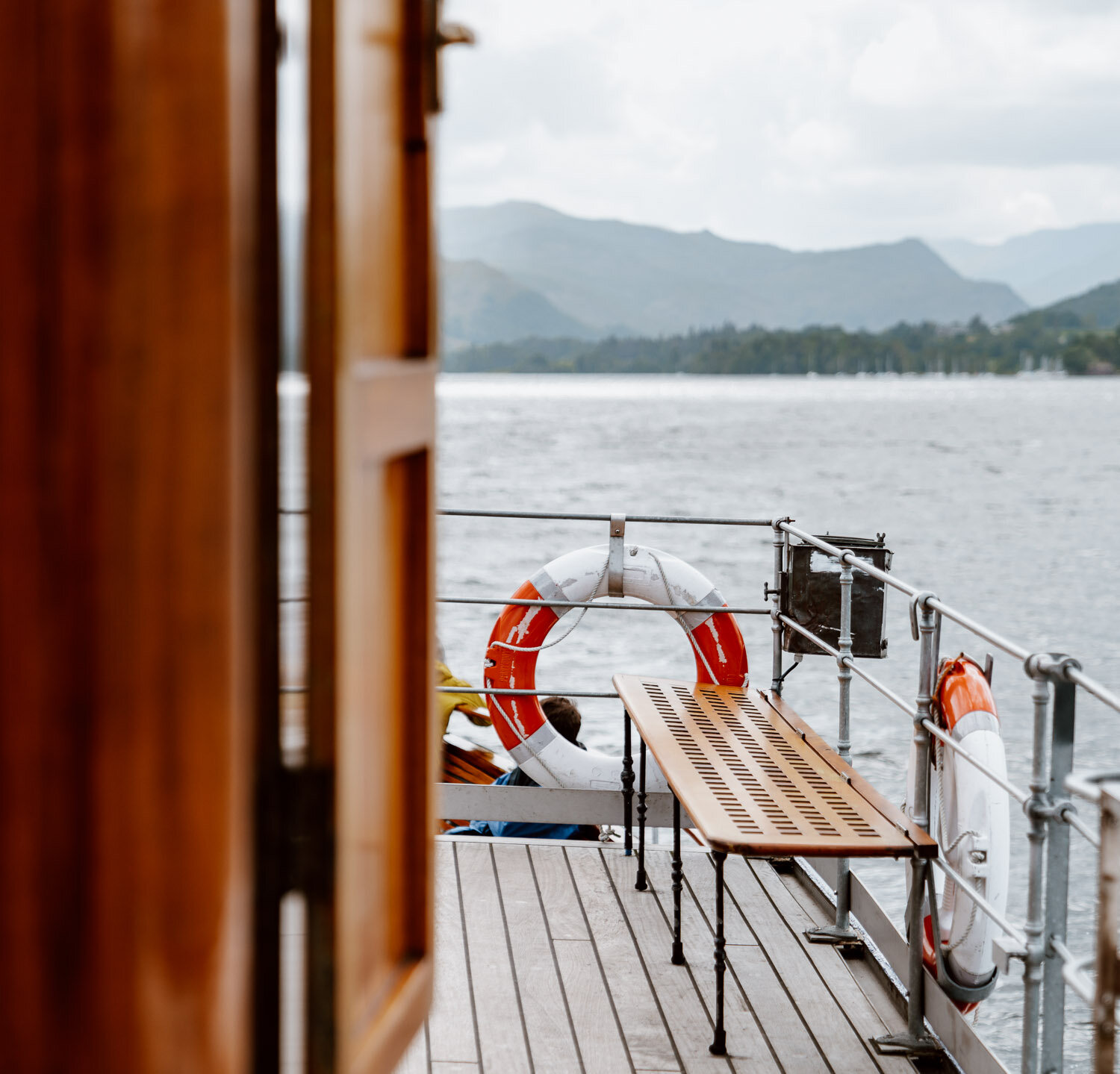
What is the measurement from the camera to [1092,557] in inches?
1144

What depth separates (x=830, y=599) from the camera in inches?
141

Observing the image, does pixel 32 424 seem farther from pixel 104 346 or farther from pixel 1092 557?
pixel 1092 557

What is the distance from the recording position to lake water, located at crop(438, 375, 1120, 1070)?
12.8 meters

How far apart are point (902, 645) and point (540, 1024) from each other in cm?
1614

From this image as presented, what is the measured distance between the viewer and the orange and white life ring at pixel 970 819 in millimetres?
2697

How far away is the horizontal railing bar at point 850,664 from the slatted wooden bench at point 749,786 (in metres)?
0.18

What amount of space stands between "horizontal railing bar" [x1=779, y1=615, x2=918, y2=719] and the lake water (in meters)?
1.15

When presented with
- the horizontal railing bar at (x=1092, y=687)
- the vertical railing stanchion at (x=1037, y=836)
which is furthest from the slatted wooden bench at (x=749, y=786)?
the horizontal railing bar at (x=1092, y=687)

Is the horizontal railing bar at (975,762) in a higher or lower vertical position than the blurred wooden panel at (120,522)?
lower

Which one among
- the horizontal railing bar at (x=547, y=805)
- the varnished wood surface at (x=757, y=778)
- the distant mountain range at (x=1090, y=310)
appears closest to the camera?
the varnished wood surface at (x=757, y=778)

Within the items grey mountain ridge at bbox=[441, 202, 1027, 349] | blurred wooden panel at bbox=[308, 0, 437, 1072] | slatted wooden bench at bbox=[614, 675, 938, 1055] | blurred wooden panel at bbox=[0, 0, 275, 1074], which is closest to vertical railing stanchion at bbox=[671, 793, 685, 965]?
slatted wooden bench at bbox=[614, 675, 938, 1055]

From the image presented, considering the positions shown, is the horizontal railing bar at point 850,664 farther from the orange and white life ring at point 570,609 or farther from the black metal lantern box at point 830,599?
the orange and white life ring at point 570,609

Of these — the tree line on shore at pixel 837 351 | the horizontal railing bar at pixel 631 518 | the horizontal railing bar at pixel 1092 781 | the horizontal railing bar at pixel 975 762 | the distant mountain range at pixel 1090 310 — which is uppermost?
the distant mountain range at pixel 1090 310

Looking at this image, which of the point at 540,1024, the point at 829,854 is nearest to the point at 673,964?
the point at 540,1024
